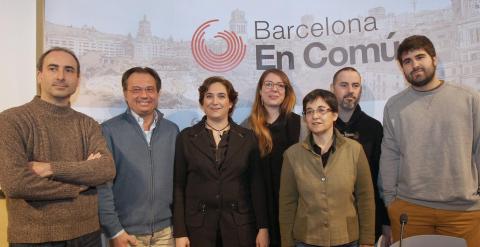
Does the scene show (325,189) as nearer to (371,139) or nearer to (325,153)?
(325,153)

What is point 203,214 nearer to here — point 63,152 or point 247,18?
point 63,152

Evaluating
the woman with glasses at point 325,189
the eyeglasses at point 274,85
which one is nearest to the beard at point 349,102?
the eyeglasses at point 274,85

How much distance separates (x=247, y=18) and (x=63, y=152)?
6.28 ft

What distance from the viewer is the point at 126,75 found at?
2.55m

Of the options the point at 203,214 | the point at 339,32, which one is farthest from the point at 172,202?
the point at 339,32

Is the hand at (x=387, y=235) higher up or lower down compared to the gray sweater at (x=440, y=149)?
lower down

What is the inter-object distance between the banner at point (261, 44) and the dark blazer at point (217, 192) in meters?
1.00

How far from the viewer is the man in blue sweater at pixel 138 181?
228cm

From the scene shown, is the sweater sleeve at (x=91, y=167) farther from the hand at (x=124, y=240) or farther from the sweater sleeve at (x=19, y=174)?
the hand at (x=124, y=240)

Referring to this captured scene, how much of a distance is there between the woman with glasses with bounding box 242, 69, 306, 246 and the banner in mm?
602

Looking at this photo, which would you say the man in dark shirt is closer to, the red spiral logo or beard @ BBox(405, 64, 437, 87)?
beard @ BBox(405, 64, 437, 87)

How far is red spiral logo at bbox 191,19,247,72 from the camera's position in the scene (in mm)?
3285

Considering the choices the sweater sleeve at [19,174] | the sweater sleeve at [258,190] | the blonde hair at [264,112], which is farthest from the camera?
the blonde hair at [264,112]

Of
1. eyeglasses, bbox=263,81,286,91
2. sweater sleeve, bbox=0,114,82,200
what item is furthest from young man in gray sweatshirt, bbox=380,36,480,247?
sweater sleeve, bbox=0,114,82,200
